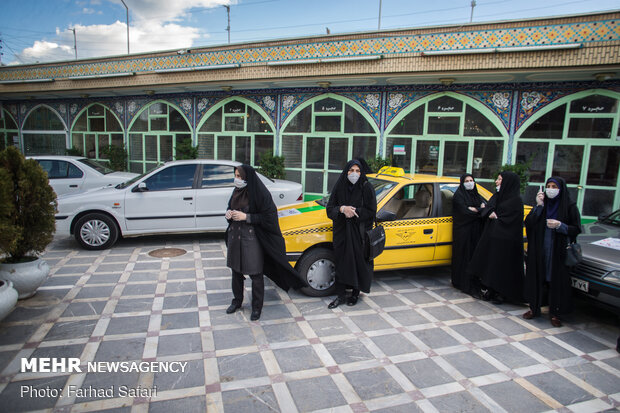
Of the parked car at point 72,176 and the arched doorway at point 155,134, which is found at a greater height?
the arched doorway at point 155,134

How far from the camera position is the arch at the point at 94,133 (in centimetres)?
1439

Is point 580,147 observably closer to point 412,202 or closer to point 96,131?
point 412,202

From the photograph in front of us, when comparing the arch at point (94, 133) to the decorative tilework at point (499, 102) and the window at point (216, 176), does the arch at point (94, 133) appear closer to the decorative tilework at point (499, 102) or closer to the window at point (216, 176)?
the window at point (216, 176)

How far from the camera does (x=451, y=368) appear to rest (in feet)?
11.6

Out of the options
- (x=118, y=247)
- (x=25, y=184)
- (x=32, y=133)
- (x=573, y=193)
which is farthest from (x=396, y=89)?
(x=32, y=133)

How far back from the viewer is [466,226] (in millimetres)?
5309

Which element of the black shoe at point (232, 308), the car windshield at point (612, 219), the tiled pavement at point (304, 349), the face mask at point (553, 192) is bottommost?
the tiled pavement at point (304, 349)

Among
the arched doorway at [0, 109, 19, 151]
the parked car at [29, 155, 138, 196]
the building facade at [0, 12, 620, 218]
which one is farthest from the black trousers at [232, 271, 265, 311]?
the arched doorway at [0, 109, 19, 151]

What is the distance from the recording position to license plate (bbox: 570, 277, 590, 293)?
436 cm

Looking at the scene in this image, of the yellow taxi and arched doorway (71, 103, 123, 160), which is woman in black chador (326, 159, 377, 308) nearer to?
the yellow taxi

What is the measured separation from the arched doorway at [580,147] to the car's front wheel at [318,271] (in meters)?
7.22

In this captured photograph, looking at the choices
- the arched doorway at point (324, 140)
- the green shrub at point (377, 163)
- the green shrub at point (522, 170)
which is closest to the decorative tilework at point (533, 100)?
the green shrub at point (522, 170)

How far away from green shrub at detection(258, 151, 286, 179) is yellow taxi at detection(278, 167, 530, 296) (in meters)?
5.54

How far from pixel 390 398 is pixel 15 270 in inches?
177
